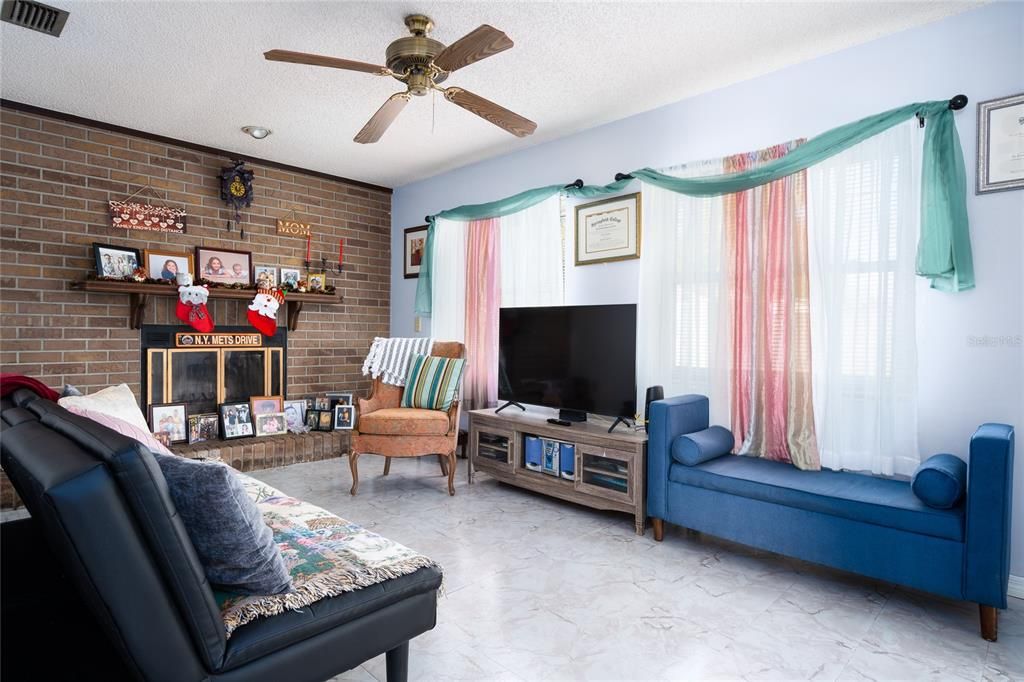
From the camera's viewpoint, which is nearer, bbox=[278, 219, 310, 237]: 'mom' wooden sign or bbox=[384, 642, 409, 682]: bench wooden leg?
bbox=[384, 642, 409, 682]: bench wooden leg

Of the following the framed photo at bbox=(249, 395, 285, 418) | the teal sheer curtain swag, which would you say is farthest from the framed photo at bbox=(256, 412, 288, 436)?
the teal sheer curtain swag

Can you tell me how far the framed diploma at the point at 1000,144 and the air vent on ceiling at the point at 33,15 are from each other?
4.08m

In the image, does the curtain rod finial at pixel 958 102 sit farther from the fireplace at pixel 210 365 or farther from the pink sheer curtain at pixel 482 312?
the fireplace at pixel 210 365

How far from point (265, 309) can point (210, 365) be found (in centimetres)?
61

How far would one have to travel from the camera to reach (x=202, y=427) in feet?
14.2

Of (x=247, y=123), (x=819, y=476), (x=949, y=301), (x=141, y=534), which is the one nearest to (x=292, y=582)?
(x=141, y=534)

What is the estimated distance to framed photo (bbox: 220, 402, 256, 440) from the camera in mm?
4387

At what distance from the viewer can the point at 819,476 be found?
2.63 m

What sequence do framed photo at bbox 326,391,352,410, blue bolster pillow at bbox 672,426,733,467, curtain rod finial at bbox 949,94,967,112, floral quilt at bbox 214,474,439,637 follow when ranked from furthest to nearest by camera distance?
framed photo at bbox 326,391,352,410 → blue bolster pillow at bbox 672,426,733,467 → curtain rod finial at bbox 949,94,967,112 → floral quilt at bbox 214,474,439,637

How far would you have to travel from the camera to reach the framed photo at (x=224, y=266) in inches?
173

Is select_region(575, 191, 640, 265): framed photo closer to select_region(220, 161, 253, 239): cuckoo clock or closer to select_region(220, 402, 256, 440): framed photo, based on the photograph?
select_region(220, 161, 253, 239): cuckoo clock

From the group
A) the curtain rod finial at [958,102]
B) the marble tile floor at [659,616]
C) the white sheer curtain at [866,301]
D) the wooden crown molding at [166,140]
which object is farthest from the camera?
the wooden crown molding at [166,140]

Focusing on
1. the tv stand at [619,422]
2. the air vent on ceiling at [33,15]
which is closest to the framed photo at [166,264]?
the air vent on ceiling at [33,15]

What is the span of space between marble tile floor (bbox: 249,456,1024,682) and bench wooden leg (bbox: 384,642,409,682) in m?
0.17
